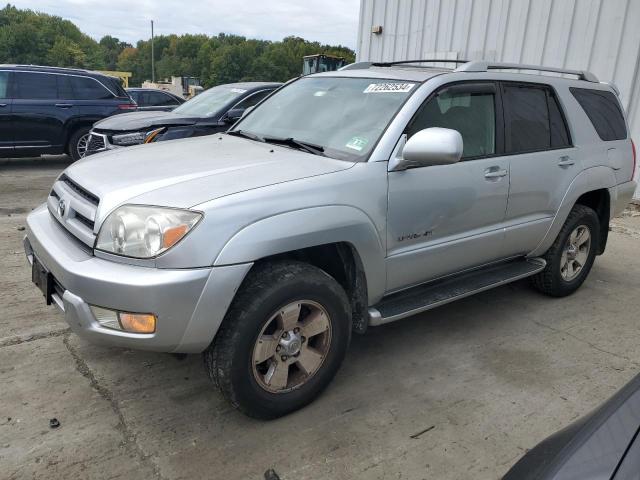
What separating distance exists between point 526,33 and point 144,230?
832 cm

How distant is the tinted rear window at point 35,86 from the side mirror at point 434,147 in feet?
27.8

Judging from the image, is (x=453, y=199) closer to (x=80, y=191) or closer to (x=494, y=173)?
(x=494, y=173)

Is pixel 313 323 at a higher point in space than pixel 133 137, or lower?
lower

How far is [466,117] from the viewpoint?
3447mm

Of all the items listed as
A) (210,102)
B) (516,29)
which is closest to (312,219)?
(210,102)

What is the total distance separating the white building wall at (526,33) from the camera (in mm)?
7715

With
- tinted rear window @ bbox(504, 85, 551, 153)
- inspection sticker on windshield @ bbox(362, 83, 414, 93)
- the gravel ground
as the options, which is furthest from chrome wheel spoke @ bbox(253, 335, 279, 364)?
tinted rear window @ bbox(504, 85, 551, 153)

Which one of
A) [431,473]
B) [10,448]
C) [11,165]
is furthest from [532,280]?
[11,165]

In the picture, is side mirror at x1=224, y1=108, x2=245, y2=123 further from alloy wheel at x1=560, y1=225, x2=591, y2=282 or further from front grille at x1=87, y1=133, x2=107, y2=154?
alloy wheel at x1=560, y1=225, x2=591, y2=282

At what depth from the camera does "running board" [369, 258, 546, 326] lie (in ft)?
9.91

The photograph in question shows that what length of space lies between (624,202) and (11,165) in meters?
9.79

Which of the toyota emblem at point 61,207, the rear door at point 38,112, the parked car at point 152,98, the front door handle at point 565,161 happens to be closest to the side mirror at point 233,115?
the rear door at point 38,112

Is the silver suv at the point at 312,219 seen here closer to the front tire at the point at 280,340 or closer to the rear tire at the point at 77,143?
the front tire at the point at 280,340

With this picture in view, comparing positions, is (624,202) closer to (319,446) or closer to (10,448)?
(319,446)
